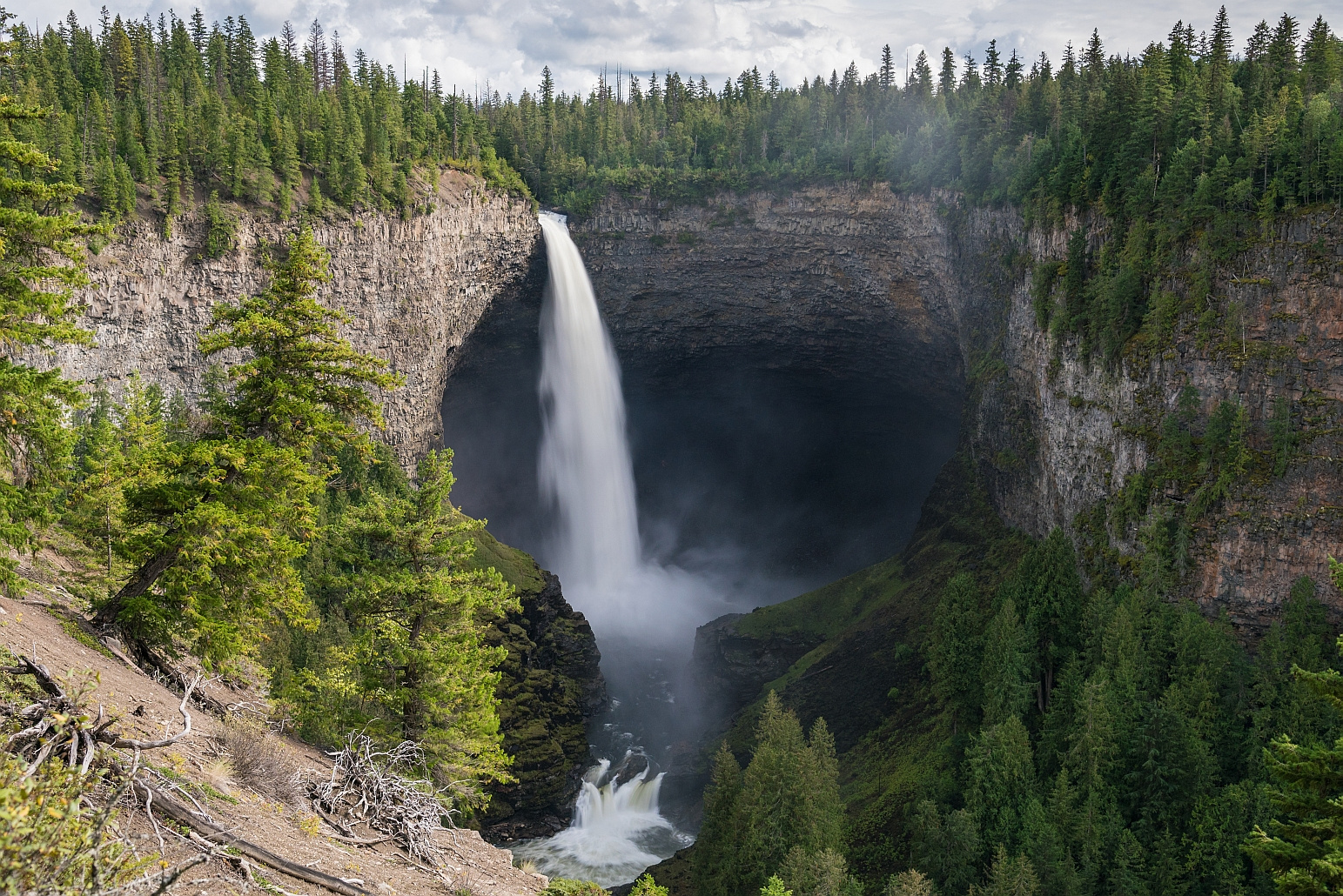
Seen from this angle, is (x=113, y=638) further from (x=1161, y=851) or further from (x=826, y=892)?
(x=1161, y=851)

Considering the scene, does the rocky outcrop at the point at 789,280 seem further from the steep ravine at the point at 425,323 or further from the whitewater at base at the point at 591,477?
the steep ravine at the point at 425,323

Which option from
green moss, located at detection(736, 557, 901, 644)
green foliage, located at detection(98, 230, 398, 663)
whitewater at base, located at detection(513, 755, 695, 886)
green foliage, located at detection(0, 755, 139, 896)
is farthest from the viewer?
green moss, located at detection(736, 557, 901, 644)

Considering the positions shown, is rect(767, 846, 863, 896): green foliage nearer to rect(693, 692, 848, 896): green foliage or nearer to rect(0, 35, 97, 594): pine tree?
rect(693, 692, 848, 896): green foliage

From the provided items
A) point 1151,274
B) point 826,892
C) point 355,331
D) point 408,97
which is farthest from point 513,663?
point 408,97

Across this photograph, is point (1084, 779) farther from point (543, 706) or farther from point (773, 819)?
point (543, 706)

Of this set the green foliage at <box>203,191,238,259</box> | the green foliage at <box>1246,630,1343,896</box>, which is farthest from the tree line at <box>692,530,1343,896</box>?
the green foliage at <box>203,191,238,259</box>

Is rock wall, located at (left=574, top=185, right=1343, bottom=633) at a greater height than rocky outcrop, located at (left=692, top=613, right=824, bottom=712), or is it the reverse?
rock wall, located at (left=574, top=185, right=1343, bottom=633)
